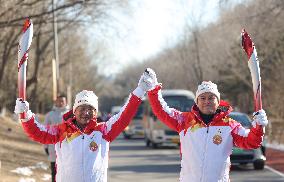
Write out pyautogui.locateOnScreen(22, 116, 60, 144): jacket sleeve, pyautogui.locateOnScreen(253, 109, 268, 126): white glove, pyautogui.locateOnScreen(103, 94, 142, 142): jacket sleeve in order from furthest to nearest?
pyautogui.locateOnScreen(103, 94, 142, 142): jacket sleeve → pyautogui.locateOnScreen(22, 116, 60, 144): jacket sleeve → pyautogui.locateOnScreen(253, 109, 268, 126): white glove

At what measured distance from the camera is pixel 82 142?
22.2ft

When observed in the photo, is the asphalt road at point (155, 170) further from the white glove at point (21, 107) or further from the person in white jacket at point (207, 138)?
the white glove at point (21, 107)

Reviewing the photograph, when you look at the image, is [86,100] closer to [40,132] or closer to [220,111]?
[40,132]

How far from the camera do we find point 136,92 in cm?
682

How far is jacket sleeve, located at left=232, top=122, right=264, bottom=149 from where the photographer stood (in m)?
6.50

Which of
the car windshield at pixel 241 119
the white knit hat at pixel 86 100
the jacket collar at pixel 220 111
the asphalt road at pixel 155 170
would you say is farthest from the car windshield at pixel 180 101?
the white knit hat at pixel 86 100

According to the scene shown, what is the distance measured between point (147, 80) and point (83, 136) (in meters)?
0.83

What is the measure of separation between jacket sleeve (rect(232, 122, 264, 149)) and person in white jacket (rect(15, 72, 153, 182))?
997 mm

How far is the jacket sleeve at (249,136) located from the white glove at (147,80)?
0.94 metres

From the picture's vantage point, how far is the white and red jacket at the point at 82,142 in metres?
6.74

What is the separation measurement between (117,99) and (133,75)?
961 centimetres

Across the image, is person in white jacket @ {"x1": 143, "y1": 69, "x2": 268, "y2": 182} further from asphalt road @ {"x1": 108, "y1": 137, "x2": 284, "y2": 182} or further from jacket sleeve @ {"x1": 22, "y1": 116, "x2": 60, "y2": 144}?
asphalt road @ {"x1": 108, "y1": 137, "x2": 284, "y2": 182}

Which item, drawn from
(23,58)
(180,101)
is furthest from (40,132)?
(180,101)

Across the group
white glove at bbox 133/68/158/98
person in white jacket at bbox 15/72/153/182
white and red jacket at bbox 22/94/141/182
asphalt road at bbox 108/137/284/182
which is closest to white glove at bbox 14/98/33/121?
person in white jacket at bbox 15/72/153/182
